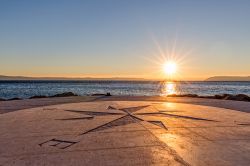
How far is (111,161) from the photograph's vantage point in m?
4.50

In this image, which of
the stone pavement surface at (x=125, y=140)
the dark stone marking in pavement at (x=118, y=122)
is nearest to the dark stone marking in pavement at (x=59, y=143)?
the stone pavement surface at (x=125, y=140)

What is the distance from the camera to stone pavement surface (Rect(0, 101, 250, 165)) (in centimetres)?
462

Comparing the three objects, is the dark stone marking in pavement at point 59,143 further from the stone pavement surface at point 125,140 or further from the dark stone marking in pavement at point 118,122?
the dark stone marking in pavement at point 118,122

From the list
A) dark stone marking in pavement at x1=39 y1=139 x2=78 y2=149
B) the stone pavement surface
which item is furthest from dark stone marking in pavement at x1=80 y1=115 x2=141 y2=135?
dark stone marking in pavement at x1=39 y1=139 x2=78 y2=149

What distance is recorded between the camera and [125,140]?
5.80 m

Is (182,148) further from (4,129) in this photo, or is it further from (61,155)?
(4,129)

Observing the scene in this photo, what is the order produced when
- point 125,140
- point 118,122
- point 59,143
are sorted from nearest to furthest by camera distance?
point 59,143
point 125,140
point 118,122

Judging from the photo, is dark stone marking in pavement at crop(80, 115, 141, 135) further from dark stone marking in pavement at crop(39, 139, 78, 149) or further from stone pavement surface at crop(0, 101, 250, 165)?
dark stone marking in pavement at crop(39, 139, 78, 149)

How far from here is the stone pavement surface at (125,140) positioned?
4617 millimetres

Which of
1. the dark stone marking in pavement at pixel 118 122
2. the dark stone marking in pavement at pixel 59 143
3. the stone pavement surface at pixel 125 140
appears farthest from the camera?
the dark stone marking in pavement at pixel 118 122

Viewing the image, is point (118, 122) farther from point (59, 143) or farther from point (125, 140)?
point (59, 143)

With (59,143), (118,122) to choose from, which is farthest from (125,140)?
(118,122)

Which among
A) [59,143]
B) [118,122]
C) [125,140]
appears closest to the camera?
[59,143]

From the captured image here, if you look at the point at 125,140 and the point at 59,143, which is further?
the point at 125,140
